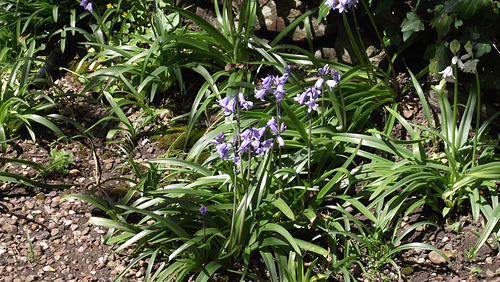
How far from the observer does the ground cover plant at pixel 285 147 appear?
2.59m

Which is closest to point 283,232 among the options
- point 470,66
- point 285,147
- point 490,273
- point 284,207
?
point 284,207

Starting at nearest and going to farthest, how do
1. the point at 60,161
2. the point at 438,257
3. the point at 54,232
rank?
1. the point at 438,257
2. the point at 54,232
3. the point at 60,161

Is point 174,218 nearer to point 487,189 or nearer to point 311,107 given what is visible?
point 311,107

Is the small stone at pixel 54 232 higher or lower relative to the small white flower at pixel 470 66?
lower

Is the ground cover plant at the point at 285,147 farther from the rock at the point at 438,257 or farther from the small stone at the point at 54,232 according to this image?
the small stone at the point at 54,232

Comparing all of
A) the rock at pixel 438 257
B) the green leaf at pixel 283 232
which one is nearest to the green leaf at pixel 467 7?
the rock at pixel 438 257

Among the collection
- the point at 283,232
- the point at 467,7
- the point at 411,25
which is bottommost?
the point at 283,232

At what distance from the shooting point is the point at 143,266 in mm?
2752

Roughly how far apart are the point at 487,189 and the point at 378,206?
0.60 m

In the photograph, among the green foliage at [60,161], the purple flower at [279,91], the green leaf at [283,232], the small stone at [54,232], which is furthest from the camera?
the green foliage at [60,161]

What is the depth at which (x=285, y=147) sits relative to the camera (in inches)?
119

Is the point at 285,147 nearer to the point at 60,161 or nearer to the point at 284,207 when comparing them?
the point at 284,207

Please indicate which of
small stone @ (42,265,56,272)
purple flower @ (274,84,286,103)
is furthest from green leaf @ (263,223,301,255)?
small stone @ (42,265,56,272)

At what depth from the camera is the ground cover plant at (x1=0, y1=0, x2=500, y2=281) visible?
259cm
